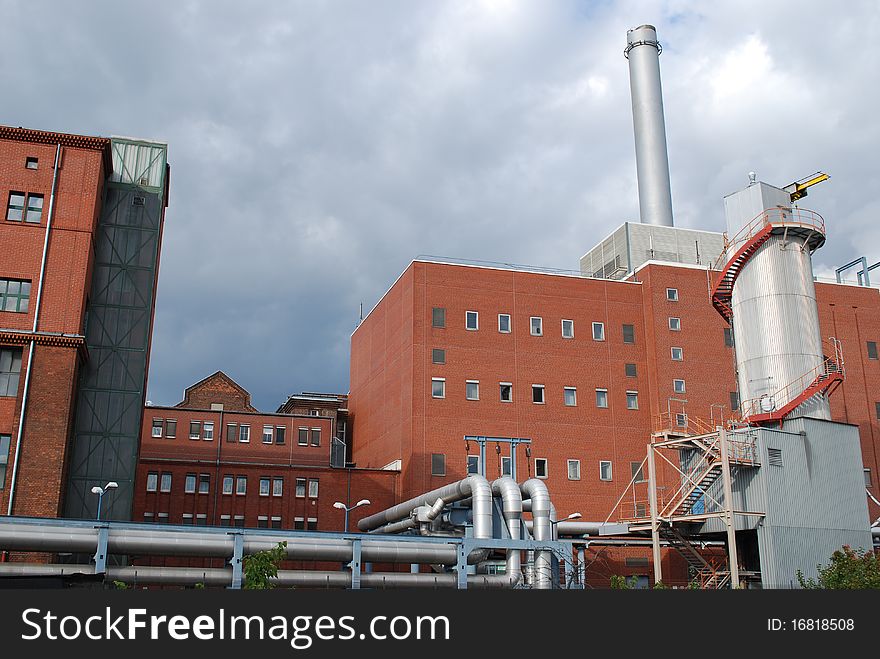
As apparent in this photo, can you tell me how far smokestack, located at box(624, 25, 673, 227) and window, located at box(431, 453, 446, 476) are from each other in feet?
112

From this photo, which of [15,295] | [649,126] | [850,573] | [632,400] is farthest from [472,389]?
[649,126]

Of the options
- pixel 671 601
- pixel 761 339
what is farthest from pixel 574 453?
pixel 671 601

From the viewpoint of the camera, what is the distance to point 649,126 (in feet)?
266

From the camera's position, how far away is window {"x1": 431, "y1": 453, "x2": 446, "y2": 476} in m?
53.3

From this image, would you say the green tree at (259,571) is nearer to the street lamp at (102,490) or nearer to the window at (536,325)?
the street lamp at (102,490)

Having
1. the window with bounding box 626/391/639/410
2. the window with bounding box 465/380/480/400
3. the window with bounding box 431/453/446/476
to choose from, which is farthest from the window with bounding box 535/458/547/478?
the window with bounding box 626/391/639/410

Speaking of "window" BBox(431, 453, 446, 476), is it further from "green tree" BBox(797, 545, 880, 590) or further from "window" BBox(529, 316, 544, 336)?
"green tree" BBox(797, 545, 880, 590)

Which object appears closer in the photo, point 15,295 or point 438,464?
point 15,295

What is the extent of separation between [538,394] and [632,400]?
6572 mm

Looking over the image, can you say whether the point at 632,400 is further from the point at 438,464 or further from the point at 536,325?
the point at 438,464

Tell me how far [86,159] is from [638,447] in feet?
120

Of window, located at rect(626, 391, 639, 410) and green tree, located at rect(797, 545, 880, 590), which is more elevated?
window, located at rect(626, 391, 639, 410)

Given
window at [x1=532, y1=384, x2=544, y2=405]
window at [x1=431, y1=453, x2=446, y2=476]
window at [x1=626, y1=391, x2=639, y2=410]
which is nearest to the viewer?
window at [x1=431, y1=453, x2=446, y2=476]

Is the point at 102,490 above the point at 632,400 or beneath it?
beneath
